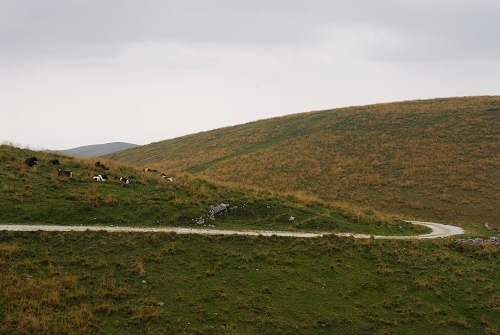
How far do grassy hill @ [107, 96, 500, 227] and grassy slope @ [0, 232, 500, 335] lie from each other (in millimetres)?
24428

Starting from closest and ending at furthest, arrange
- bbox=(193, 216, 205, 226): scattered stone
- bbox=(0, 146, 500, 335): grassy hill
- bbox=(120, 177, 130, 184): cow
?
bbox=(0, 146, 500, 335): grassy hill → bbox=(193, 216, 205, 226): scattered stone → bbox=(120, 177, 130, 184): cow

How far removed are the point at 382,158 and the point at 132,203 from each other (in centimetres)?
4490

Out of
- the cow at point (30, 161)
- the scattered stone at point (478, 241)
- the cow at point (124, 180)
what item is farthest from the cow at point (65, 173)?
the scattered stone at point (478, 241)

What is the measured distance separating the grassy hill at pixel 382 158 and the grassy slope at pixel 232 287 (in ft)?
80.1

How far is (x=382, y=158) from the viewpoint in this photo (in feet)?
180

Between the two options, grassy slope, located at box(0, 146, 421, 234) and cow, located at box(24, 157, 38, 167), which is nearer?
grassy slope, located at box(0, 146, 421, 234)

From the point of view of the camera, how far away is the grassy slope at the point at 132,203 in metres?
19.9

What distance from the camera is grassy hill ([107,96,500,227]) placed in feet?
138

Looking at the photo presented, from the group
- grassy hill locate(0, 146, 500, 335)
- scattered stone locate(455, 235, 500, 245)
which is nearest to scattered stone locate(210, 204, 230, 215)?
grassy hill locate(0, 146, 500, 335)

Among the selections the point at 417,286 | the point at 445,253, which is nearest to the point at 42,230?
the point at 417,286

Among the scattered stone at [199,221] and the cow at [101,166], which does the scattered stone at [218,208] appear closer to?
the scattered stone at [199,221]

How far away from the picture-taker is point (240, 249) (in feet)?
59.0

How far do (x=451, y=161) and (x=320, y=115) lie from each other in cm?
3899

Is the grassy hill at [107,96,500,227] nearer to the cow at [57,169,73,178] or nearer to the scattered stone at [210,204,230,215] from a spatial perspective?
the scattered stone at [210,204,230,215]
